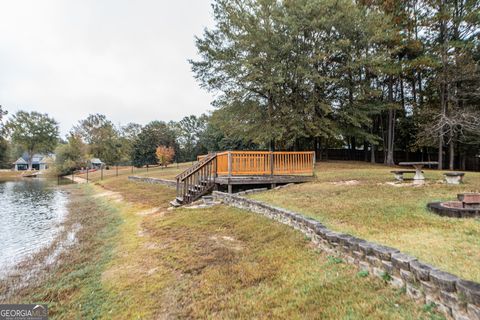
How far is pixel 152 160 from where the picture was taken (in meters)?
42.1

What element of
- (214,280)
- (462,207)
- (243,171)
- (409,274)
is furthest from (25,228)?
(462,207)

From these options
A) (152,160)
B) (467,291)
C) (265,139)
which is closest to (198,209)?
(467,291)

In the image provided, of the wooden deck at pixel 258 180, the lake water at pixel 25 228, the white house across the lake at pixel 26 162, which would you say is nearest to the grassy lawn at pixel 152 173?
the lake water at pixel 25 228

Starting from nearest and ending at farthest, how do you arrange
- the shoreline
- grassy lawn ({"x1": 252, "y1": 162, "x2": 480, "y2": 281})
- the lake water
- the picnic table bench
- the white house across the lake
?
1. grassy lawn ({"x1": 252, "y1": 162, "x2": 480, "y2": 281})
2. the shoreline
3. the lake water
4. the picnic table bench
5. the white house across the lake

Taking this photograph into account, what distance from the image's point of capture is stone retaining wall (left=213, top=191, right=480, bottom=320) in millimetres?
2000

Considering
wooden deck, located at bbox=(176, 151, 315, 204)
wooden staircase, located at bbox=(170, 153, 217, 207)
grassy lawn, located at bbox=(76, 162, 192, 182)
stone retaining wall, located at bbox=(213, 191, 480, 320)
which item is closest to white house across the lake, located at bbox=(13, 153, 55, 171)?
grassy lawn, located at bbox=(76, 162, 192, 182)

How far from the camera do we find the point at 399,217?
4773mm

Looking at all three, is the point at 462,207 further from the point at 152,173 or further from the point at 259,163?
the point at 152,173

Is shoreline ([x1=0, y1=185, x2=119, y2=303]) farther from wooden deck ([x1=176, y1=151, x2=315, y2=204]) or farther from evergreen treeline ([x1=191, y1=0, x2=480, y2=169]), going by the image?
evergreen treeline ([x1=191, y1=0, x2=480, y2=169])

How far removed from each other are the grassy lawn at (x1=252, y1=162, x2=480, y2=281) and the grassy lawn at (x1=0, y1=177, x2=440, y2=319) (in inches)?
30.9

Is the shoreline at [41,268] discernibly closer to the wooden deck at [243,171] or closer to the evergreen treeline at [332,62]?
the wooden deck at [243,171]

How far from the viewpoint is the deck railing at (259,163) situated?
355 inches

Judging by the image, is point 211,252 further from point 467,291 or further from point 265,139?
point 265,139

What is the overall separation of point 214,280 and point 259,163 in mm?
5987
